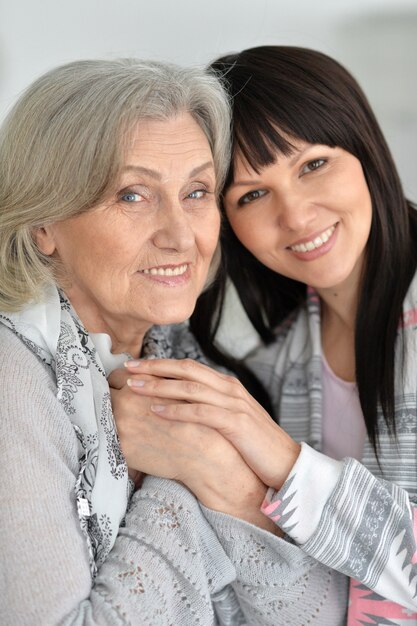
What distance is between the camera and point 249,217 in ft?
6.00

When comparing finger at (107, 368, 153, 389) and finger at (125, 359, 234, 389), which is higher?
finger at (125, 359, 234, 389)

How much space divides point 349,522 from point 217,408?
0.34 m

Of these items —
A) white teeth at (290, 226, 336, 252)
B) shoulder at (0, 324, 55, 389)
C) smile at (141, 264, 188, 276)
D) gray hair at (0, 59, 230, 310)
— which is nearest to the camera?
shoulder at (0, 324, 55, 389)

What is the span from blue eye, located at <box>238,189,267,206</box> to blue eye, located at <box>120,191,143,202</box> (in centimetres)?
38

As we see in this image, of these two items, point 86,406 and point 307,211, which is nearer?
point 86,406

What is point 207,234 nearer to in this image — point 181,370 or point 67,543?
point 181,370

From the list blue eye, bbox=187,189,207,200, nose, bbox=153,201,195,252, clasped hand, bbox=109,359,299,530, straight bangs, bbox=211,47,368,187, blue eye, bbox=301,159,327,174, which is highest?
straight bangs, bbox=211,47,368,187

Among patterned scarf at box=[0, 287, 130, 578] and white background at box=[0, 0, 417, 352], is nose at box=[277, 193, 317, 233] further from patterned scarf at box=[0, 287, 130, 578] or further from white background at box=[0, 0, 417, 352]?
white background at box=[0, 0, 417, 352]

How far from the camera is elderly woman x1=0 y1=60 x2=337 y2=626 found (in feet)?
4.39

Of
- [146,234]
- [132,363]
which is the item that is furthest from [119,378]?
[146,234]

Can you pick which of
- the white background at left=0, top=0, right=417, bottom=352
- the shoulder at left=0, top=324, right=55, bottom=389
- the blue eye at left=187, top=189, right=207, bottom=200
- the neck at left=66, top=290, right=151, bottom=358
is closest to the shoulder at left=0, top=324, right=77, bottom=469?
the shoulder at left=0, top=324, right=55, bottom=389

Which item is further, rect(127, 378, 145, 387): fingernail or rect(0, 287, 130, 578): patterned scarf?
rect(127, 378, 145, 387): fingernail

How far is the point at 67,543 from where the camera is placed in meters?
1.21

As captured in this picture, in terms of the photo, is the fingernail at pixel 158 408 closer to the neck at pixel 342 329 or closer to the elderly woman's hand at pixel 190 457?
the elderly woman's hand at pixel 190 457
